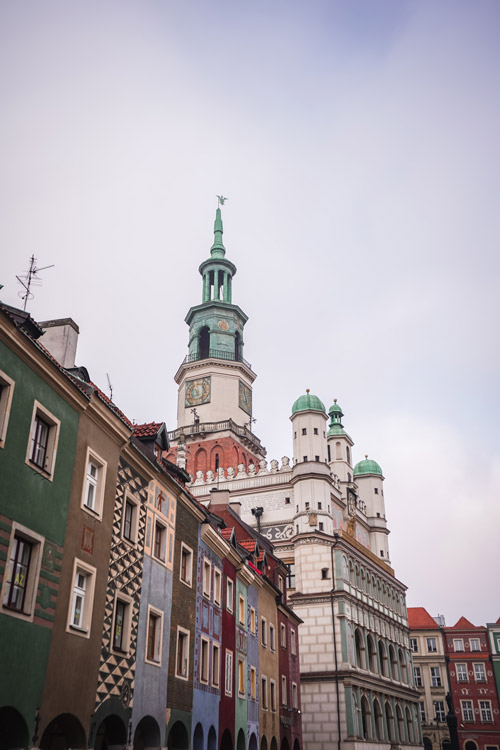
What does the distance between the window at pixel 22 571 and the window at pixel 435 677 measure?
77518 mm

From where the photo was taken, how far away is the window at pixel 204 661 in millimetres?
28341

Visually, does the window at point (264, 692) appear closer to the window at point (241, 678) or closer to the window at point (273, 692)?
the window at point (273, 692)

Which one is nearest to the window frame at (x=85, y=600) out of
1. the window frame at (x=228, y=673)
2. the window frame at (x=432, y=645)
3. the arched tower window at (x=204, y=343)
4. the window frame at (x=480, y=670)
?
the window frame at (x=228, y=673)

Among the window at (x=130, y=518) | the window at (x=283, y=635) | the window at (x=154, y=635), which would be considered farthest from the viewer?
the window at (x=283, y=635)

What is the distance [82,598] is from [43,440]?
4.41 m

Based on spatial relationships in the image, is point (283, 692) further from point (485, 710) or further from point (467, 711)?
point (485, 710)

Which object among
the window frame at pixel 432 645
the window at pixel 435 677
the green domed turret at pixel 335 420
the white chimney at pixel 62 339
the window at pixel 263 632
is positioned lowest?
the window at pixel 263 632

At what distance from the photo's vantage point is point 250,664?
116ft

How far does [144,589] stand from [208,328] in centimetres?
5923

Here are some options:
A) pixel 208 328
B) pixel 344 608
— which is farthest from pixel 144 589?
pixel 208 328

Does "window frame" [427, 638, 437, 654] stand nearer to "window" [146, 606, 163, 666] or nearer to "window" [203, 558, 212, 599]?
"window" [203, 558, 212, 599]

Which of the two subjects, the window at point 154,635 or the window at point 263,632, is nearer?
the window at point 154,635

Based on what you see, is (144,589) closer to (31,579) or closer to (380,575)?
(31,579)

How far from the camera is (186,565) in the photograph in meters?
28.1
